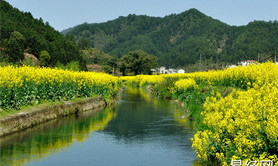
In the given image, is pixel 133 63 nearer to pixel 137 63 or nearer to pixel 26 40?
pixel 137 63

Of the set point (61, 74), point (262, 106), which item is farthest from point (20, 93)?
point (262, 106)

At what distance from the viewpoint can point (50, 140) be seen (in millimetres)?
11320

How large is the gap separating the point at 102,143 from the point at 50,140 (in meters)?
1.90

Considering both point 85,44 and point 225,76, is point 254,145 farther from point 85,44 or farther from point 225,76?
point 85,44

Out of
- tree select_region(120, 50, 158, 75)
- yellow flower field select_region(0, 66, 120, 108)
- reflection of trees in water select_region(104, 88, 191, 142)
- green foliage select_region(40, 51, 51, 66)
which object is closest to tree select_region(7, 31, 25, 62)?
green foliage select_region(40, 51, 51, 66)

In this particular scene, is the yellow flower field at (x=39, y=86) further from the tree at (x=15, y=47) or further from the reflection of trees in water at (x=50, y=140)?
the tree at (x=15, y=47)

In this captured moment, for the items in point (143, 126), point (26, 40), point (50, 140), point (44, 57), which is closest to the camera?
point (50, 140)

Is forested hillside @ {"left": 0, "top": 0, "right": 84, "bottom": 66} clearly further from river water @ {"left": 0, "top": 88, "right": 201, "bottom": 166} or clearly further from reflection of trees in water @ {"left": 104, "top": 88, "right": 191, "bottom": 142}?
river water @ {"left": 0, "top": 88, "right": 201, "bottom": 166}

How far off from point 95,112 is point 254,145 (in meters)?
13.5

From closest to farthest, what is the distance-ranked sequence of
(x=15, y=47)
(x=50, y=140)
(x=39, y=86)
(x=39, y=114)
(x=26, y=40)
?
(x=50, y=140) → (x=39, y=114) → (x=39, y=86) → (x=15, y=47) → (x=26, y=40)

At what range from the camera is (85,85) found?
20.8 m

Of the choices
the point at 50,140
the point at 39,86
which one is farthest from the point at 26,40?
the point at 50,140

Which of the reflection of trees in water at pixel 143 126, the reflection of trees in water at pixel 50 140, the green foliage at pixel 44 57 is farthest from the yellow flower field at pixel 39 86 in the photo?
the green foliage at pixel 44 57

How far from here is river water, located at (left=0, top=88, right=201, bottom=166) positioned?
9.05 m
